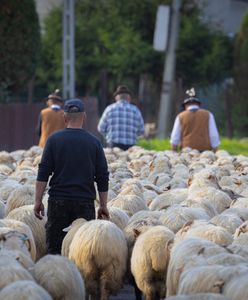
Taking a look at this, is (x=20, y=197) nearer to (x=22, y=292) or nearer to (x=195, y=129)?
(x=22, y=292)

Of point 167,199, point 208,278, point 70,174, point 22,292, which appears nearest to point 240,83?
point 167,199

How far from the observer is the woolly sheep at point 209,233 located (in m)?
10.4

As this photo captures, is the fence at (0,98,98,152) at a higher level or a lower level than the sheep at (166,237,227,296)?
lower

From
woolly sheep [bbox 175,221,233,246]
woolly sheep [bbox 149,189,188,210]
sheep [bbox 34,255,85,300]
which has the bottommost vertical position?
woolly sheep [bbox 149,189,188,210]

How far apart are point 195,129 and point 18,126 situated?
776cm

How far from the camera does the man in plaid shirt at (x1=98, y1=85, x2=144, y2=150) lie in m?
20.7

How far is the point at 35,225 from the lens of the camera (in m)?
11.6

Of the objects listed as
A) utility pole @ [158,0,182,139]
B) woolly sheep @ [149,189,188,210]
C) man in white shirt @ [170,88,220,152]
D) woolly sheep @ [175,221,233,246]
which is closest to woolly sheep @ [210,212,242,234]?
woolly sheep @ [175,221,233,246]

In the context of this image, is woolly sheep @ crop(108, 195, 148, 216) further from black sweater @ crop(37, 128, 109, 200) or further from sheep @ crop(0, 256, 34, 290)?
sheep @ crop(0, 256, 34, 290)

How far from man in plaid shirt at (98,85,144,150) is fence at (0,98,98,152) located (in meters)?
4.64

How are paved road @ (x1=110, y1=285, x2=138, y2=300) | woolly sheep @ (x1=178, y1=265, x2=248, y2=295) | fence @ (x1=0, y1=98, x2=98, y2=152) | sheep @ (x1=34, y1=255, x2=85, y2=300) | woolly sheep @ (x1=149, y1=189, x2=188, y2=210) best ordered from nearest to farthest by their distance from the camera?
woolly sheep @ (x1=178, y1=265, x2=248, y2=295) < sheep @ (x1=34, y1=255, x2=85, y2=300) < paved road @ (x1=110, y1=285, x2=138, y2=300) < woolly sheep @ (x1=149, y1=189, x2=188, y2=210) < fence @ (x1=0, y1=98, x2=98, y2=152)

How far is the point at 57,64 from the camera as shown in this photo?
38312mm

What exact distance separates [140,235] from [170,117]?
75.4ft

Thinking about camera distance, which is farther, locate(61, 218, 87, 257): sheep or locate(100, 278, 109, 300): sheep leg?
locate(61, 218, 87, 257): sheep
